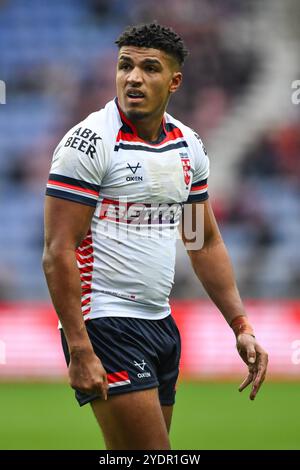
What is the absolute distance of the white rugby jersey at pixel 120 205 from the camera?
4.18 meters

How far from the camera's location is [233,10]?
51.1ft

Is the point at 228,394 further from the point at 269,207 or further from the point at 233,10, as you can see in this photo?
the point at 233,10

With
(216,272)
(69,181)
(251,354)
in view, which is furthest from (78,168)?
(251,354)

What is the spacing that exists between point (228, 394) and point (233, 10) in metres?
6.96

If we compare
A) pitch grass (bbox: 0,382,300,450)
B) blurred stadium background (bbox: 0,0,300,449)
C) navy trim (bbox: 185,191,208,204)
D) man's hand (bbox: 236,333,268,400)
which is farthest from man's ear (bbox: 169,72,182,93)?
blurred stadium background (bbox: 0,0,300,449)

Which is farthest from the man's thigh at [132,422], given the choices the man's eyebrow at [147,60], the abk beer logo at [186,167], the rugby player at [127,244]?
the man's eyebrow at [147,60]

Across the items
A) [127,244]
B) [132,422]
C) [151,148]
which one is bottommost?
[132,422]

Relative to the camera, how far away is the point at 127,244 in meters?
4.38

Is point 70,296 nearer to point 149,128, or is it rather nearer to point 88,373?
point 88,373

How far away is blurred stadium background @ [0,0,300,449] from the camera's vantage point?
12.5 m

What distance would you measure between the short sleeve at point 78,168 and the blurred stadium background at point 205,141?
8268 millimetres

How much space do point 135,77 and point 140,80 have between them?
27mm

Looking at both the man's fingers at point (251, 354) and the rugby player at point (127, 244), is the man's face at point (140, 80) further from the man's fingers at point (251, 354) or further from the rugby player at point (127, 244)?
the man's fingers at point (251, 354)

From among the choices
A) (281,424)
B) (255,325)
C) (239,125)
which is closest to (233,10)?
(239,125)
